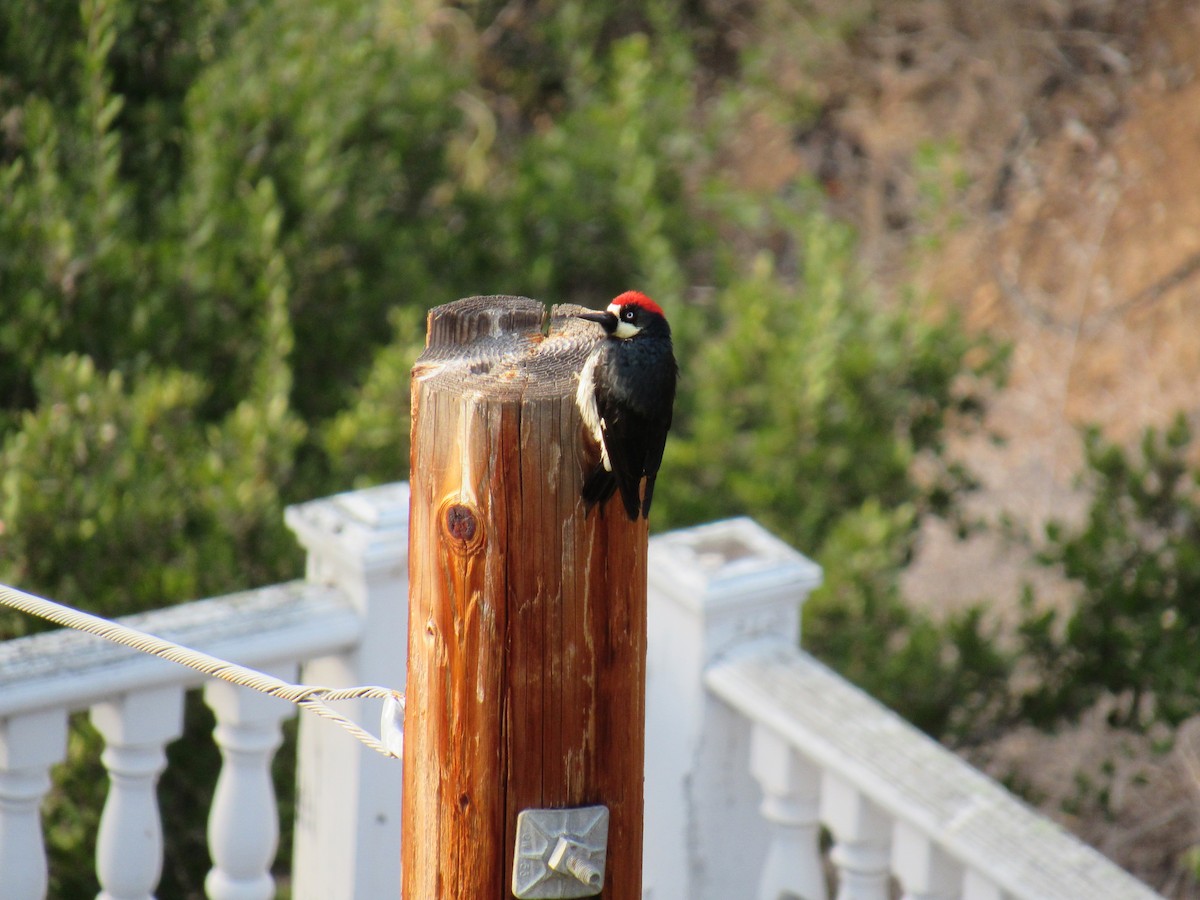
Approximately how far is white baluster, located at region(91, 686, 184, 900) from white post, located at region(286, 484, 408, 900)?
268 mm

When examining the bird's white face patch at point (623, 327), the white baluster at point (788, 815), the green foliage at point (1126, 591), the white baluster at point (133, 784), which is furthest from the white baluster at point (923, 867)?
the green foliage at point (1126, 591)

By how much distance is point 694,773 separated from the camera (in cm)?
253

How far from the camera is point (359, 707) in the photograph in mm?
2482

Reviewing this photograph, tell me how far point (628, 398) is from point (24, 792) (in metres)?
1.15

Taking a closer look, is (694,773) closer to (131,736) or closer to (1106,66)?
(131,736)

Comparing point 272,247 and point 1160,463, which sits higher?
point 272,247

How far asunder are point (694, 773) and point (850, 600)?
4.54ft

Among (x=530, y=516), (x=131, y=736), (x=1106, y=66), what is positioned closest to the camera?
(x=530, y=516)

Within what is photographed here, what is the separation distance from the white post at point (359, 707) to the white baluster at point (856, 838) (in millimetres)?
748

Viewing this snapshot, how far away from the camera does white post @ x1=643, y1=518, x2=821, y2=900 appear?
2.49 m

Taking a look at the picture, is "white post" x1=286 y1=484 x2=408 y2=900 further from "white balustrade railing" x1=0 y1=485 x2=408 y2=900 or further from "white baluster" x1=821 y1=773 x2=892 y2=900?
"white baluster" x1=821 y1=773 x2=892 y2=900

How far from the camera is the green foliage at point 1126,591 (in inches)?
153

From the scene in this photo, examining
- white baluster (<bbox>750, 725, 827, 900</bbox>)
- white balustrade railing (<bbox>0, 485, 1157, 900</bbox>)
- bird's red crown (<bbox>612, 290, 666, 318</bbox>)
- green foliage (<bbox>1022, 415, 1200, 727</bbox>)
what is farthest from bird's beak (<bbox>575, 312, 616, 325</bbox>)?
green foliage (<bbox>1022, 415, 1200, 727</bbox>)

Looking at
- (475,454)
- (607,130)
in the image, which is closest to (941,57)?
(607,130)
